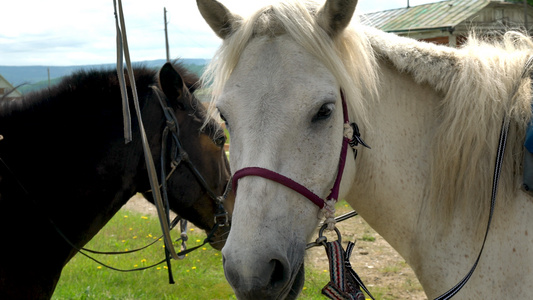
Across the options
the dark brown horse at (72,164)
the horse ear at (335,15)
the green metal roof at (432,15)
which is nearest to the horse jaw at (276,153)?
the horse ear at (335,15)

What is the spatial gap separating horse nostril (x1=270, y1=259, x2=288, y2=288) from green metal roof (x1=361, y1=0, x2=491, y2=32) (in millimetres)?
13770

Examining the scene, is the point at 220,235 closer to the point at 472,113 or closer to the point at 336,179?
the point at 336,179

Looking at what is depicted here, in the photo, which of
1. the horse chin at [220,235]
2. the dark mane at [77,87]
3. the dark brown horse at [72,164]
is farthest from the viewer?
the horse chin at [220,235]

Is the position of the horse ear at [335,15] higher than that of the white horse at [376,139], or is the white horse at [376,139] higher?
the horse ear at [335,15]

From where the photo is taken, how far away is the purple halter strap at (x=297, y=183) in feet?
4.78

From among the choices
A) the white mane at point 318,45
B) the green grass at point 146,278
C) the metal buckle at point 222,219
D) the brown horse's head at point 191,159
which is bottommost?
the green grass at point 146,278

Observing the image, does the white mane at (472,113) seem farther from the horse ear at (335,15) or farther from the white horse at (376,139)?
the horse ear at (335,15)

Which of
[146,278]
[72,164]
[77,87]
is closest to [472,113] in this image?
[72,164]

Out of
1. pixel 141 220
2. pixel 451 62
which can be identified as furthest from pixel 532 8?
pixel 451 62

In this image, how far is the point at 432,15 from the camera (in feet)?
51.6

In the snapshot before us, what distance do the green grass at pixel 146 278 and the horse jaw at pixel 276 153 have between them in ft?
9.29

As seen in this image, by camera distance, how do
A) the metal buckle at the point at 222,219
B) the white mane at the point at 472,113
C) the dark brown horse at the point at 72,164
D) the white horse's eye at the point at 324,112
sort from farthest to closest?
the metal buckle at the point at 222,219 < the dark brown horse at the point at 72,164 < the white mane at the point at 472,113 < the white horse's eye at the point at 324,112

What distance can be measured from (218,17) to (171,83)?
4.08ft

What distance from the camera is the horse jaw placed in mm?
1415
